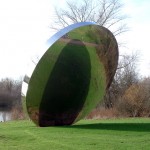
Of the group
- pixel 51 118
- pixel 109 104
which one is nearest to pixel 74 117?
pixel 51 118

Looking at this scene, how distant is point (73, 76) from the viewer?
16312 millimetres

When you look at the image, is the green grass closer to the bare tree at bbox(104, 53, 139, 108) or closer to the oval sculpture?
the oval sculpture

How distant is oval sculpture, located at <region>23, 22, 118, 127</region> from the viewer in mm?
14781

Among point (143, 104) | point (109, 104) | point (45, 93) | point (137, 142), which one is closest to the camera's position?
point (137, 142)

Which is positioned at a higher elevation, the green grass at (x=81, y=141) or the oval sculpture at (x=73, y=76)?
the oval sculpture at (x=73, y=76)

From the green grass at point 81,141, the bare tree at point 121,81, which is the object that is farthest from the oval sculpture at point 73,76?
the bare tree at point 121,81

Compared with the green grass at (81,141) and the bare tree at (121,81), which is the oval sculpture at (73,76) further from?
the bare tree at (121,81)

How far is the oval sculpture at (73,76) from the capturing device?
14781mm

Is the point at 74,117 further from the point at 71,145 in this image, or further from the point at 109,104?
the point at 109,104

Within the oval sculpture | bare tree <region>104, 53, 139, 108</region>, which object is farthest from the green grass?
bare tree <region>104, 53, 139, 108</region>

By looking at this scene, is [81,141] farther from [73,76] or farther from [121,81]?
[121,81]

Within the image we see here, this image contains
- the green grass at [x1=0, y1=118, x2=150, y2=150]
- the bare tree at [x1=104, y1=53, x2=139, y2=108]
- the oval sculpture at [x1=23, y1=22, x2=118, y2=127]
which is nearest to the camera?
the green grass at [x1=0, y1=118, x2=150, y2=150]

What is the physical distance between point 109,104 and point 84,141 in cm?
2811

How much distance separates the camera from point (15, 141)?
10977mm
